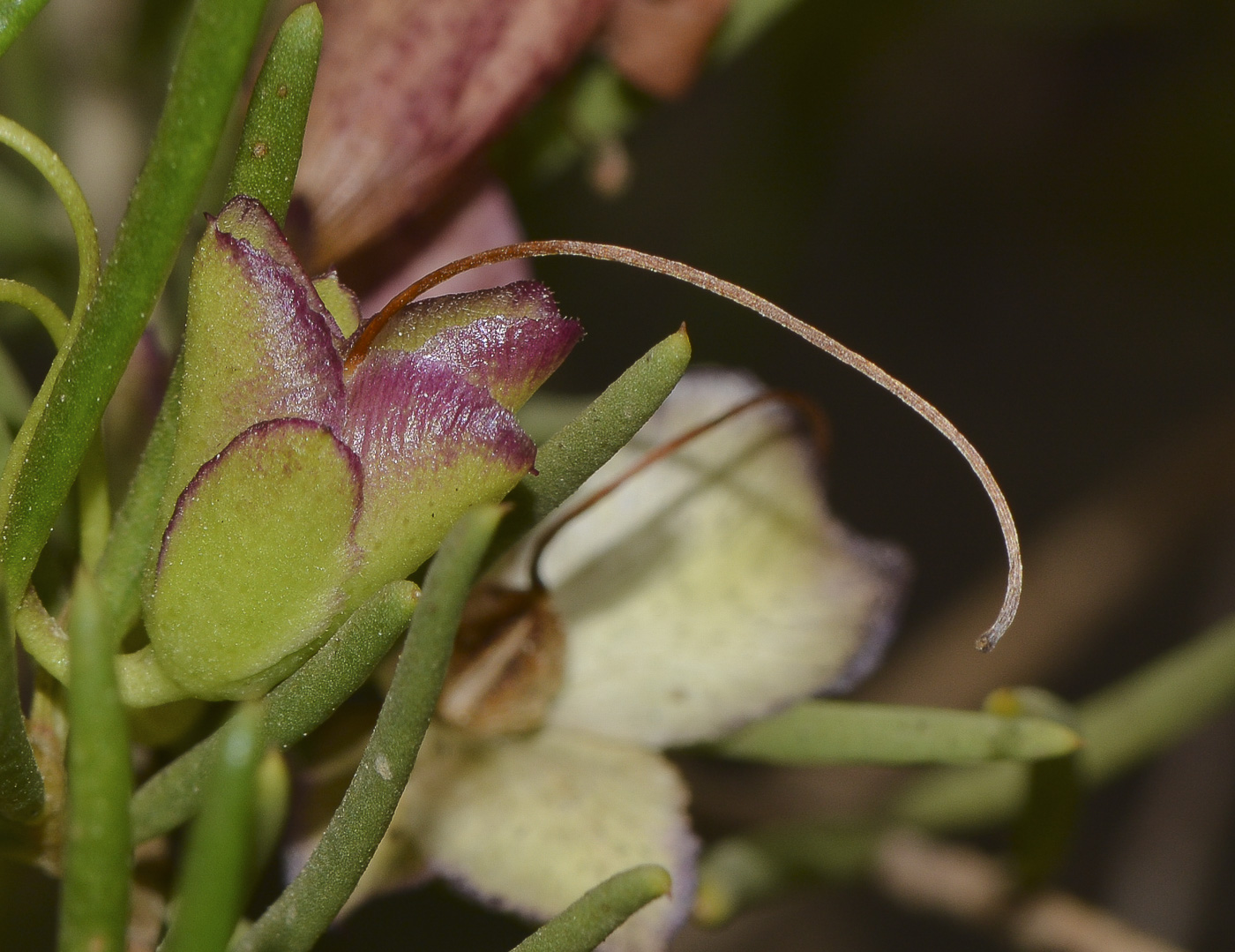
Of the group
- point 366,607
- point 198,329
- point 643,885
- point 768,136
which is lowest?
point 643,885

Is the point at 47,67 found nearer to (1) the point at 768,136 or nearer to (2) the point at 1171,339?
(1) the point at 768,136

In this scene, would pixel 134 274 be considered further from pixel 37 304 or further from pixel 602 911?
pixel 602 911

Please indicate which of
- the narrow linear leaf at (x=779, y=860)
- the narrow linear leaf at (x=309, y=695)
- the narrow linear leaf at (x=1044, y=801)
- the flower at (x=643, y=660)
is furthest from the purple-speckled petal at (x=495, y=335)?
the narrow linear leaf at (x=779, y=860)

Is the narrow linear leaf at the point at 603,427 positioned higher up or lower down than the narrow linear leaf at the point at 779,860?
higher up

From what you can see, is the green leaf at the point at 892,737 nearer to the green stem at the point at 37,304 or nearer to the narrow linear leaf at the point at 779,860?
the narrow linear leaf at the point at 779,860

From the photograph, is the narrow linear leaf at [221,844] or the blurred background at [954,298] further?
the blurred background at [954,298]

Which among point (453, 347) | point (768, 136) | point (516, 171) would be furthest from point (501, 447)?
point (768, 136)
